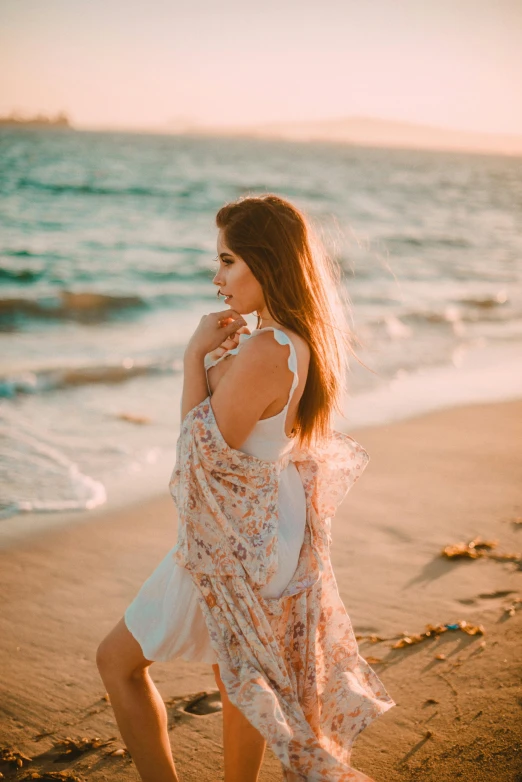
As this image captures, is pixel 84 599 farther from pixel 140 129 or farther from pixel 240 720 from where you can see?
pixel 140 129

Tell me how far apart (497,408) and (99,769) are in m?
5.87

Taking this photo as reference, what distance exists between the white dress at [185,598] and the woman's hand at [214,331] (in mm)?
43

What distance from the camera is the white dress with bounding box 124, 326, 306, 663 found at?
2229 millimetres

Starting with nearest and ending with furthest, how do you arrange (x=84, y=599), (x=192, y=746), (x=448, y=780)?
(x=448, y=780) → (x=192, y=746) → (x=84, y=599)

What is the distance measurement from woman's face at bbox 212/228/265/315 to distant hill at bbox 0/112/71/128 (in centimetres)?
10714

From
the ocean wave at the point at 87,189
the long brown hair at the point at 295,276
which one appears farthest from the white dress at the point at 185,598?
the ocean wave at the point at 87,189

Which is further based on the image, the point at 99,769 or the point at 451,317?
the point at 451,317

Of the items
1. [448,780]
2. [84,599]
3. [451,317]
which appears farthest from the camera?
Answer: [451,317]

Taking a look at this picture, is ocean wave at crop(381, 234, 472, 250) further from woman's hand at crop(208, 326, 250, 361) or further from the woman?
woman's hand at crop(208, 326, 250, 361)

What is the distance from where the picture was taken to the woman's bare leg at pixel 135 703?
2.25 m

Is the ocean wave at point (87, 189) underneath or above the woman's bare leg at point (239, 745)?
above

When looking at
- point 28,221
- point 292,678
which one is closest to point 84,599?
point 292,678

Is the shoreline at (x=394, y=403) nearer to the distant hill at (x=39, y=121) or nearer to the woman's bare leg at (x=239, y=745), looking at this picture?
the woman's bare leg at (x=239, y=745)

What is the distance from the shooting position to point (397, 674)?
11.1 feet
